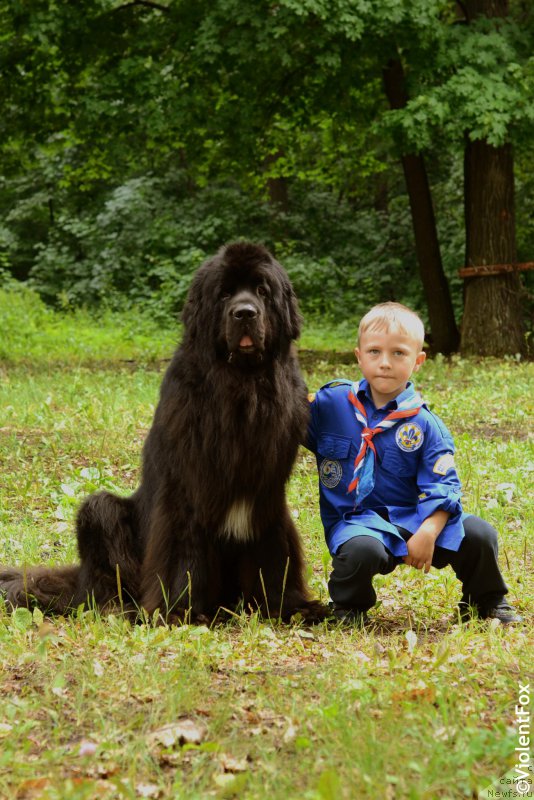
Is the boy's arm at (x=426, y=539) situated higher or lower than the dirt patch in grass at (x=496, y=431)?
higher

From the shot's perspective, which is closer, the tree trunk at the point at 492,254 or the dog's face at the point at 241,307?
the dog's face at the point at 241,307

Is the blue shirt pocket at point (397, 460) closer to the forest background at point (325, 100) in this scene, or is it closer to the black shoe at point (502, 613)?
the black shoe at point (502, 613)

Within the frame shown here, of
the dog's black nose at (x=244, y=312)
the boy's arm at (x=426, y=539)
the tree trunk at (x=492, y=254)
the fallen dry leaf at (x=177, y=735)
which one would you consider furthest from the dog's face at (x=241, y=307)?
the tree trunk at (x=492, y=254)

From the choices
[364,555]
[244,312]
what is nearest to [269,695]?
[364,555]

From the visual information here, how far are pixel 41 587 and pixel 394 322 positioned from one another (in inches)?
70.7

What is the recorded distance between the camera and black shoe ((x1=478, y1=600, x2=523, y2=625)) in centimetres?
367

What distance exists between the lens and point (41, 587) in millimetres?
3824

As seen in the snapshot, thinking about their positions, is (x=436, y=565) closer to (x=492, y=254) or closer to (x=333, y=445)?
(x=333, y=445)

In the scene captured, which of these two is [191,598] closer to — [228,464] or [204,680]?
[228,464]

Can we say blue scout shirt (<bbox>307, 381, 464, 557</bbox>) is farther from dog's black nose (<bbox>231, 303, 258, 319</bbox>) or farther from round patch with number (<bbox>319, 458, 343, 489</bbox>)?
dog's black nose (<bbox>231, 303, 258, 319</bbox>)

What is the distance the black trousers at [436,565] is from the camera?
137 inches

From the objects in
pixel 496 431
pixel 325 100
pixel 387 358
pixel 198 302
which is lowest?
pixel 496 431

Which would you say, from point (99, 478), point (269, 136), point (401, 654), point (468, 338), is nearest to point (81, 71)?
point (269, 136)

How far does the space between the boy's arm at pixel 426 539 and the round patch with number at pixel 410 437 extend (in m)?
0.28
